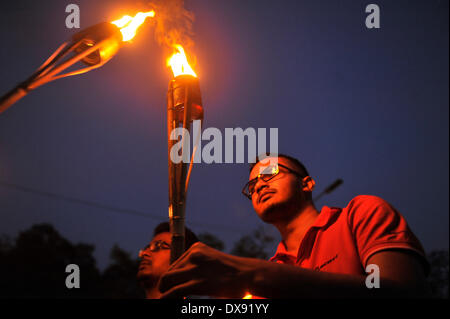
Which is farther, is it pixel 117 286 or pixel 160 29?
pixel 117 286

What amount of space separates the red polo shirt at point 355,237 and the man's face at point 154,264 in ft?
10.4

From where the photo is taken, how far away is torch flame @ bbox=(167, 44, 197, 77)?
2701mm

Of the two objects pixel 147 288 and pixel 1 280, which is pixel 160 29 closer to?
A: pixel 147 288

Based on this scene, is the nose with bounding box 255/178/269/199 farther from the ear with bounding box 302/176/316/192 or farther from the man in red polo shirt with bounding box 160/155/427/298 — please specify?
the man in red polo shirt with bounding box 160/155/427/298

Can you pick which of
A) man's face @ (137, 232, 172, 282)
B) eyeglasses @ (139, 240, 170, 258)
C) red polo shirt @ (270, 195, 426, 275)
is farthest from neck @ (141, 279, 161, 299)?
red polo shirt @ (270, 195, 426, 275)

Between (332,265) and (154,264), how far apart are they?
377 cm

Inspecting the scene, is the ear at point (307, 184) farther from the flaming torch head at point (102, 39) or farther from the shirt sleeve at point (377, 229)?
the flaming torch head at point (102, 39)

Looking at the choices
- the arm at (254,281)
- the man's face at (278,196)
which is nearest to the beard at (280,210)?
the man's face at (278,196)

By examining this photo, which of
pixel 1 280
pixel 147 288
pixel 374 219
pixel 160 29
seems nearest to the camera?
pixel 374 219

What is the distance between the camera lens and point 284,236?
3.42 m

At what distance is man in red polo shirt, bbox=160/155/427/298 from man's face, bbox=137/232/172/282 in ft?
9.40
